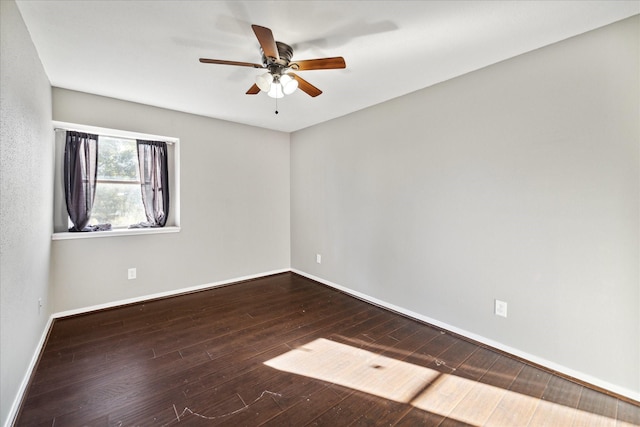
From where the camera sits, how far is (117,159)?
3.36 metres

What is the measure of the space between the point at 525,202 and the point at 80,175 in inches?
174

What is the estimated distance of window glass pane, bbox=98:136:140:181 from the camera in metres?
3.26

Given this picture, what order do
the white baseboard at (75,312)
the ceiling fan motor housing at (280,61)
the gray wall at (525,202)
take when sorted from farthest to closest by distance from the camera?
the ceiling fan motor housing at (280,61) → the gray wall at (525,202) → the white baseboard at (75,312)

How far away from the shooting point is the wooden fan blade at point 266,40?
1.54 meters

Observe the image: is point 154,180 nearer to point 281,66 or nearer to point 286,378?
point 281,66

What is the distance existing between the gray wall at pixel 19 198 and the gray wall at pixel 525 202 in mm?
3046

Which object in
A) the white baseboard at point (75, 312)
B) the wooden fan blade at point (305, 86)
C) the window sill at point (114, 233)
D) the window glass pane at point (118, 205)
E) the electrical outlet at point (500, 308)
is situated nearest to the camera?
the white baseboard at point (75, 312)

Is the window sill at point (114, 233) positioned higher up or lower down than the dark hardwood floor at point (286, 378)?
higher up

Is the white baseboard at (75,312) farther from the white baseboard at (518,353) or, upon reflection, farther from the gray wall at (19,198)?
the white baseboard at (518,353)

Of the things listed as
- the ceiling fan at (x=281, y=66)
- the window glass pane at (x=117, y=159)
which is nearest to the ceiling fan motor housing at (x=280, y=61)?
the ceiling fan at (x=281, y=66)

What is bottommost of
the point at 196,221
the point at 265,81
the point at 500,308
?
the point at 500,308

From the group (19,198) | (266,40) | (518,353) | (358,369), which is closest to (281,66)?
(266,40)

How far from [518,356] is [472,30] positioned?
254 centimetres

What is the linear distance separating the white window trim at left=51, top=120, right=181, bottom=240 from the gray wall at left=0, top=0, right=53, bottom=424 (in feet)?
1.72
